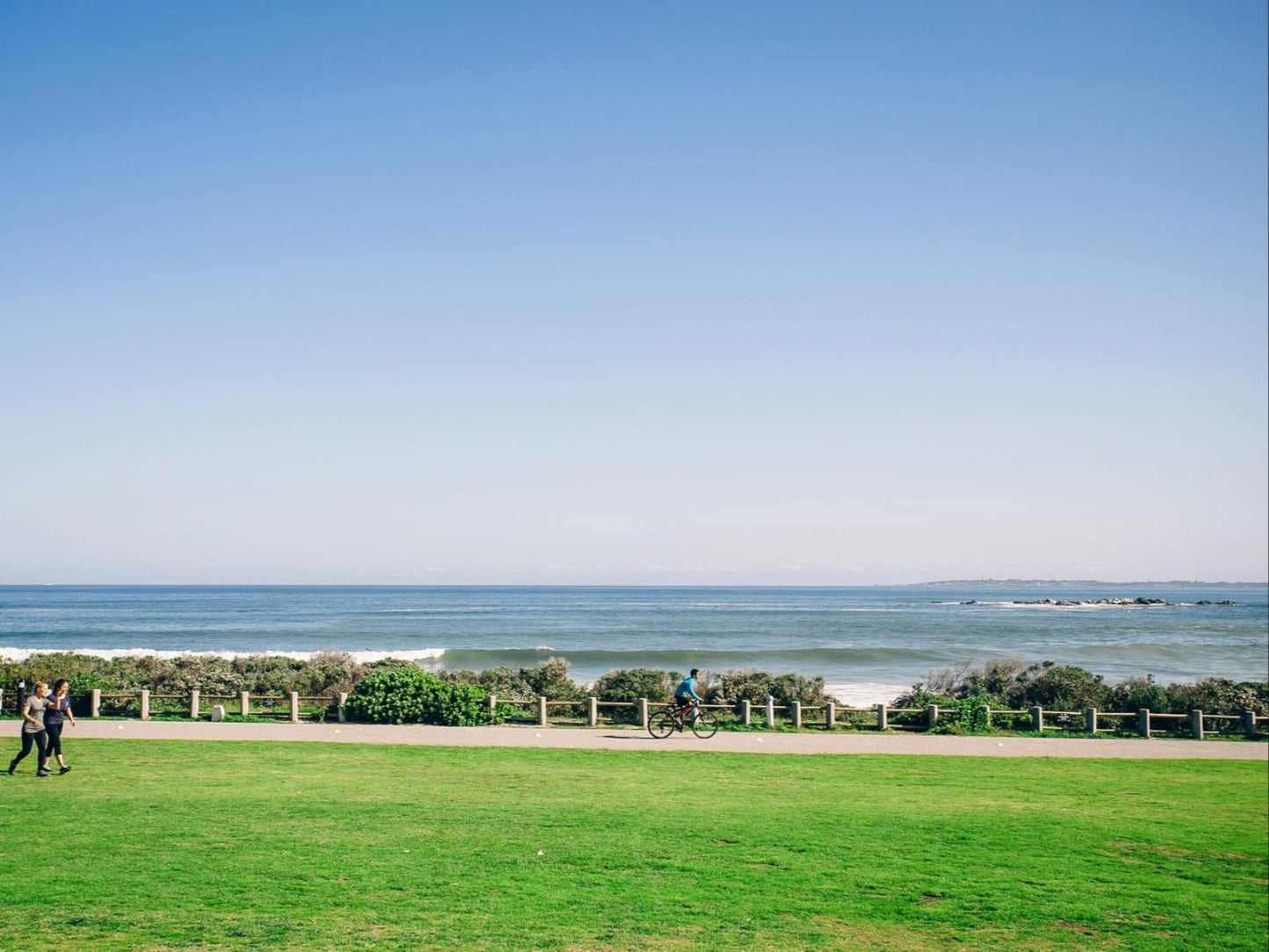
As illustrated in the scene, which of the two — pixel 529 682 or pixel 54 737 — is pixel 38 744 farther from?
pixel 529 682

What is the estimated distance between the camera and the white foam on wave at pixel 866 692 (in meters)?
41.6

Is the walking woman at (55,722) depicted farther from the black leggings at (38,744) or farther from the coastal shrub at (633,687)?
the coastal shrub at (633,687)

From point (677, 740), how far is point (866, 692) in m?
22.3

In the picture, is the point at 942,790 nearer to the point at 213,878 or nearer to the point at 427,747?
the point at 427,747

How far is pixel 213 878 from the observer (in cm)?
1201

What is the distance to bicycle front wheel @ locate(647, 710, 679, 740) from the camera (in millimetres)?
26703

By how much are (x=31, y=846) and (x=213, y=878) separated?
3033mm

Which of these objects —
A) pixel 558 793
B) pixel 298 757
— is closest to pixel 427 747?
pixel 298 757

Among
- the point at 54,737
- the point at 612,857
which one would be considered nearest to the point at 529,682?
the point at 54,737

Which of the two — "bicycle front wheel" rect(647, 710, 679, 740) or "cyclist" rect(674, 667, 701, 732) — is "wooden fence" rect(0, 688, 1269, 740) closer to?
"bicycle front wheel" rect(647, 710, 679, 740)

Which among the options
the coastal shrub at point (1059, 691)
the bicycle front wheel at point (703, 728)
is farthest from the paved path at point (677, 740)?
the coastal shrub at point (1059, 691)

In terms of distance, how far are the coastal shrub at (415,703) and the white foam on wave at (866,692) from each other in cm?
1701

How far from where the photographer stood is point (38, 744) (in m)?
18.1

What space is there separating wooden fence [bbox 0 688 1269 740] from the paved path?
0.98 m
